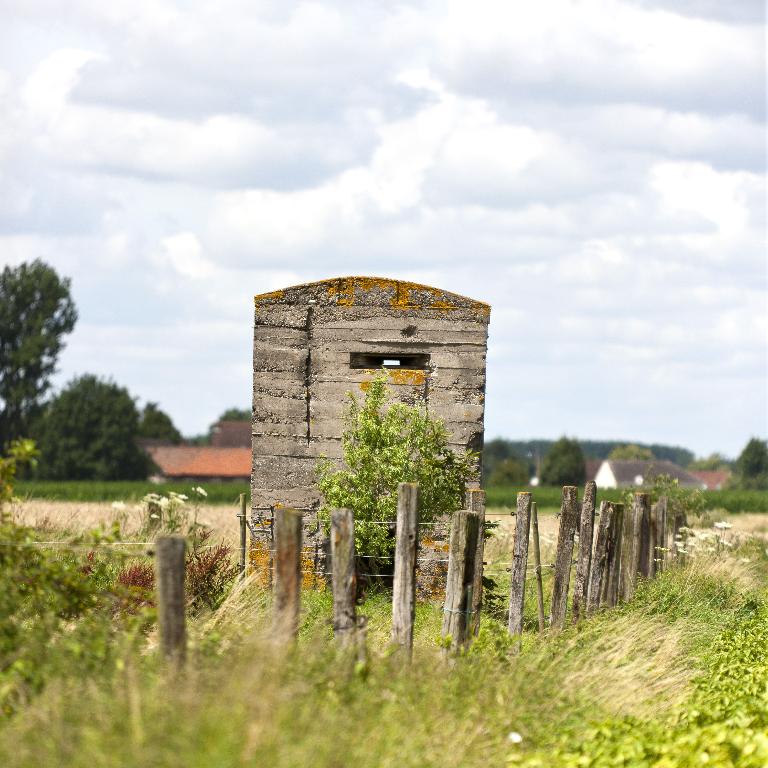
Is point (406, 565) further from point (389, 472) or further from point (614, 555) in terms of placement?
point (614, 555)

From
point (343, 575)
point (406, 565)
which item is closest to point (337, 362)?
point (406, 565)

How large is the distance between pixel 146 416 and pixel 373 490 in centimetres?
9260

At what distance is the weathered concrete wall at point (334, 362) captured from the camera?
16.2 meters

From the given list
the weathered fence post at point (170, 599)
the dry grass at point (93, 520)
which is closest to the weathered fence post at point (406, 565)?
the weathered fence post at point (170, 599)

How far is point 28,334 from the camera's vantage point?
6744 cm

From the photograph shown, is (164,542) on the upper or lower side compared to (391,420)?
lower

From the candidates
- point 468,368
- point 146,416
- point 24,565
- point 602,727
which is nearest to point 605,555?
point 468,368

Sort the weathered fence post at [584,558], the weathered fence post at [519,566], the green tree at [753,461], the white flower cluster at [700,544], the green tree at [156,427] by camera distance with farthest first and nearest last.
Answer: the green tree at [156,427] → the green tree at [753,461] → the white flower cluster at [700,544] → the weathered fence post at [584,558] → the weathered fence post at [519,566]

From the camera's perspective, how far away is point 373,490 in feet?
48.0

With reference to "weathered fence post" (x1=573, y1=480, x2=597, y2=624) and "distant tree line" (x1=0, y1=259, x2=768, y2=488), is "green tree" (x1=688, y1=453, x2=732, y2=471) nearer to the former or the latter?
"distant tree line" (x1=0, y1=259, x2=768, y2=488)

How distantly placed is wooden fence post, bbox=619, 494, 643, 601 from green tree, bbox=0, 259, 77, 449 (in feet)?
173

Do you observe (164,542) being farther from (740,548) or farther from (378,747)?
(740,548)

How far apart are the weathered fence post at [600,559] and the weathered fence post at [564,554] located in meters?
1.28

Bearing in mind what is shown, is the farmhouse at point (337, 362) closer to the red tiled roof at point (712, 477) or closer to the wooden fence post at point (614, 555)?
the wooden fence post at point (614, 555)
